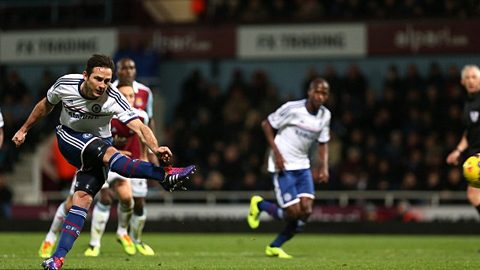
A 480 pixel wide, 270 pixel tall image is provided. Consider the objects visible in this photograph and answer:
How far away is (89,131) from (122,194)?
245 cm

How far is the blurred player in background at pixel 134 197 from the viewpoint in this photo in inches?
405

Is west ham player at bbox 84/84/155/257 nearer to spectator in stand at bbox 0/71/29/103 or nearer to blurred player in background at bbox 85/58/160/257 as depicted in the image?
blurred player in background at bbox 85/58/160/257

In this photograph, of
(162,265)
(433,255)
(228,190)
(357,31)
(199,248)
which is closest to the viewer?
(162,265)

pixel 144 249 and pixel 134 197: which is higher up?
pixel 134 197

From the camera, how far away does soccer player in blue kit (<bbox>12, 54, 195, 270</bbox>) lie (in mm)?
7332

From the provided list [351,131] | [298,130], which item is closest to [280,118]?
[298,130]

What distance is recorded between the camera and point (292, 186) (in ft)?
36.1

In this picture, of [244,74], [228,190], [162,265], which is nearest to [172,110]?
Answer: [244,74]

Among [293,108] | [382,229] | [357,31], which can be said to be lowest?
[382,229]

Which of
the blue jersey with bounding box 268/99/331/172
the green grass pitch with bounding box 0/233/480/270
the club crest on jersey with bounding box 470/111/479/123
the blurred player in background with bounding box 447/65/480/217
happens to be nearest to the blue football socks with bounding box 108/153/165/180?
the green grass pitch with bounding box 0/233/480/270

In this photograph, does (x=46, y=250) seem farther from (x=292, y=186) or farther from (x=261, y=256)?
(x=292, y=186)

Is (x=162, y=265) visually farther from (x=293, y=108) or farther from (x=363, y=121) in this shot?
(x=363, y=121)

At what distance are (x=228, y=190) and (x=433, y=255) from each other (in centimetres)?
836

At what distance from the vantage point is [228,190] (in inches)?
729
